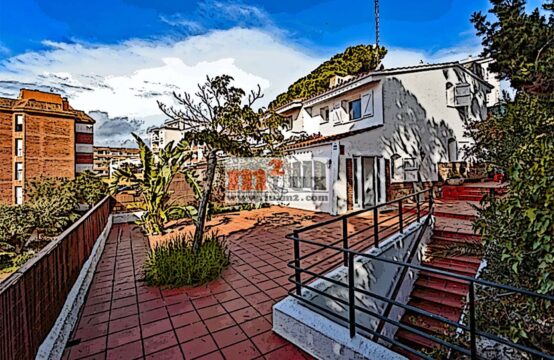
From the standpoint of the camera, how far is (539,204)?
2.56 metres

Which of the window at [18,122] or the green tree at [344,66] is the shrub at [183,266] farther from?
the window at [18,122]

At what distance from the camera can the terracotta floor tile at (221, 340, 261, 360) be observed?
3344 mm

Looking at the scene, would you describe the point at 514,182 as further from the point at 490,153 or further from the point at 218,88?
the point at 218,88

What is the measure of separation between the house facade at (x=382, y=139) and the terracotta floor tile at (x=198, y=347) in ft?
30.5

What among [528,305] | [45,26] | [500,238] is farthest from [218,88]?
[45,26]

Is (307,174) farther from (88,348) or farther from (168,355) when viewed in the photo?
(88,348)

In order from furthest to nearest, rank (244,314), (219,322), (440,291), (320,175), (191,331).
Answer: (320,175)
(440,291)
(244,314)
(219,322)
(191,331)

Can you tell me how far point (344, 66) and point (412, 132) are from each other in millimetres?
13601

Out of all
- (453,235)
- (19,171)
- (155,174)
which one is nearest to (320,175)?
(453,235)

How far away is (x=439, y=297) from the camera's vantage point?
6137 millimetres

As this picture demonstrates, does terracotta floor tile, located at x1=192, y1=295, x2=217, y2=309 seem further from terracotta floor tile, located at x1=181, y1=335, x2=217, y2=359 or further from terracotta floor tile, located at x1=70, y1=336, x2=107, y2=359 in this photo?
terracotta floor tile, located at x1=70, y1=336, x2=107, y2=359

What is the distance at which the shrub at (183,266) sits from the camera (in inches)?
215

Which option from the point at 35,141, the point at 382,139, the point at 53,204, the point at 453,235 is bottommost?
the point at 453,235

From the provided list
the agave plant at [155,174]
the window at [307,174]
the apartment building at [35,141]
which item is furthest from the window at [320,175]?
the apartment building at [35,141]
